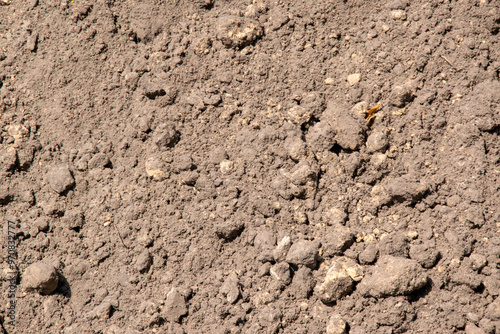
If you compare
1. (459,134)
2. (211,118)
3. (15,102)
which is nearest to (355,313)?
(459,134)

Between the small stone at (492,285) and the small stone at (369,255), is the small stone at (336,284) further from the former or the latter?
the small stone at (492,285)

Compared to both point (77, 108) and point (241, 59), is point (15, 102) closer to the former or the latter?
point (77, 108)

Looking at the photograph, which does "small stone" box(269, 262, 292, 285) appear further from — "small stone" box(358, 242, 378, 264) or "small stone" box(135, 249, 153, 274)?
"small stone" box(135, 249, 153, 274)

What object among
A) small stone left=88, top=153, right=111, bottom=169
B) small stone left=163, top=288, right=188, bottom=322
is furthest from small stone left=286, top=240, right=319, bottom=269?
small stone left=88, top=153, right=111, bottom=169

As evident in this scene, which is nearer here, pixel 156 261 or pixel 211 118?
pixel 156 261

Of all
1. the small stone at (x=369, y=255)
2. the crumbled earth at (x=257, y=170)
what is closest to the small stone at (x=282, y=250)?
the crumbled earth at (x=257, y=170)

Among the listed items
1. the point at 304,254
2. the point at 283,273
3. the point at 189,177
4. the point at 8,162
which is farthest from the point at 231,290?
the point at 8,162
